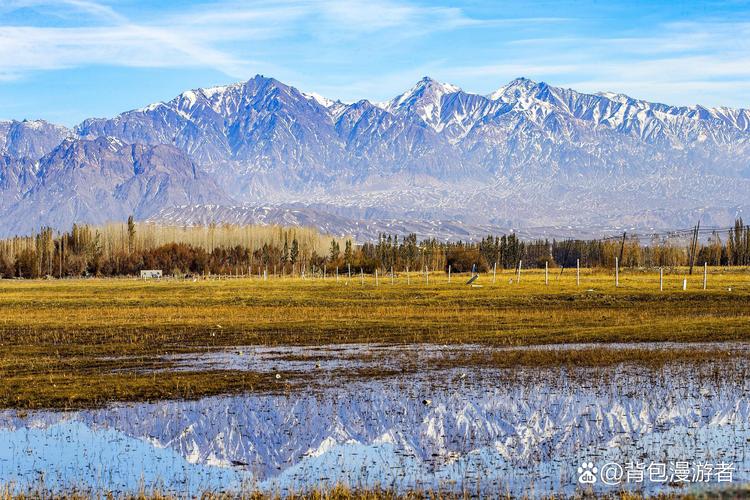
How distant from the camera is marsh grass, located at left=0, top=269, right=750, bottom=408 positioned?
3044 cm

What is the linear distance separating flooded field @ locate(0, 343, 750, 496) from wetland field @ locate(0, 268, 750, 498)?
0.18 feet

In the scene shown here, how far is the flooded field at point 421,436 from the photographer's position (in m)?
18.7

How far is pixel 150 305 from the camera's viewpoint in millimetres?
73812

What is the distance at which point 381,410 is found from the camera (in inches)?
983

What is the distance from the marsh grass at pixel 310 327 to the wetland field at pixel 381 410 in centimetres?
22

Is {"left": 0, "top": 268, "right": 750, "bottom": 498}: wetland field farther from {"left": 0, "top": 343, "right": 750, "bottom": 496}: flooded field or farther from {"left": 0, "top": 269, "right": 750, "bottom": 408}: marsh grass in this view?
{"left": 0, "top": 269, "right": 750, "bottom": 408}: marsh grass

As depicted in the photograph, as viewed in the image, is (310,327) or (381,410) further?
(310,327)

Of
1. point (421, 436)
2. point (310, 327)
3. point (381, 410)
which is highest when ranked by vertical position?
point (310, 327)

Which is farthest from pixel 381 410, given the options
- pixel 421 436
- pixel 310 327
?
pixel 310 327

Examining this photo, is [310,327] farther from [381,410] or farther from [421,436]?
[421,436]

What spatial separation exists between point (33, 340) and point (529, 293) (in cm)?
3764

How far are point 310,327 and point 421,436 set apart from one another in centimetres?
2816

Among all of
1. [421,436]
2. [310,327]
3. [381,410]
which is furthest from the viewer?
[310,327]

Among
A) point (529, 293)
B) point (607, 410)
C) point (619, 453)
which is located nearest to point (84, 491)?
point (619, 453)
